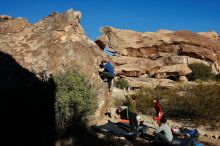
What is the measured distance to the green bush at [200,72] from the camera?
45438mm

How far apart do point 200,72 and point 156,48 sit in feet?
32.7

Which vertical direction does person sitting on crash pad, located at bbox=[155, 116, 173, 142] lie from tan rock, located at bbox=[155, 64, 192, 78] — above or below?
below

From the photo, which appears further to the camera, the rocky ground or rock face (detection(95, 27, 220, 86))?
rock face (detection(95, 27, 220, 86))

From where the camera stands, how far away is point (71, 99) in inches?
449

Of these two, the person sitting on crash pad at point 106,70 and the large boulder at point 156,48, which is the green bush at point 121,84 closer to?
the large boulder at point 156,48

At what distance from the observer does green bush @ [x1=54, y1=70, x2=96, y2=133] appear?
36.4ft

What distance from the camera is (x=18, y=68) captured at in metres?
11.7

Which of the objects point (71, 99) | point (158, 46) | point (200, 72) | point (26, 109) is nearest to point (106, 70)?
point (71, 99)

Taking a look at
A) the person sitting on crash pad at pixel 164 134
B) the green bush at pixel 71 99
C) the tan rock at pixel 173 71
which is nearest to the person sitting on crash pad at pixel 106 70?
the green bush at pixel 71 99

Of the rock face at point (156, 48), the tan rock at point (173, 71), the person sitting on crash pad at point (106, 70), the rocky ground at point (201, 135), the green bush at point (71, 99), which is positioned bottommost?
the rocky ground at point (201, 135)

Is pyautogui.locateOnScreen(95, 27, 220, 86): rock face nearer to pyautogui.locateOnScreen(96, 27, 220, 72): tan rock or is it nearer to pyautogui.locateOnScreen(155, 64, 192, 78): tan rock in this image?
Answer: pyautogui.locateOnScreen(96, 27, 220, 72): tan rock

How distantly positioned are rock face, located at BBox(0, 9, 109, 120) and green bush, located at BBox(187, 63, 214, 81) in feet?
108

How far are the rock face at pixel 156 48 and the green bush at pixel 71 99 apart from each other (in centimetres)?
3517

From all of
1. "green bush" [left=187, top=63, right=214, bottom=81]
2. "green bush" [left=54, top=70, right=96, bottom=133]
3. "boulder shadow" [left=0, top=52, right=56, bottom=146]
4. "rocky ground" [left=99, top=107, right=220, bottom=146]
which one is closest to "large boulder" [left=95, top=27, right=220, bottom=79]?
"green bush" [left=187, top=63, right=214, bottom=81]
